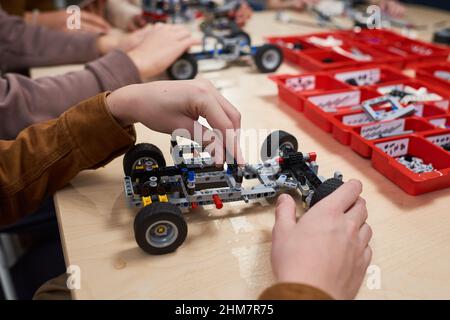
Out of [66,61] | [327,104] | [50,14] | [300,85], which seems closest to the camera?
[327,104]

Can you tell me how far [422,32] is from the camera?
6.07ft

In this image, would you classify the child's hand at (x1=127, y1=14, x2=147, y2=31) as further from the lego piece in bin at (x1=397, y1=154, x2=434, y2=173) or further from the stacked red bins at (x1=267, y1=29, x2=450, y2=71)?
the lego piece in bin at (x1=397, y1=154, x2=434, y2=173)

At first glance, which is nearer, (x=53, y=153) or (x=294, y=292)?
(x=294, y=292)

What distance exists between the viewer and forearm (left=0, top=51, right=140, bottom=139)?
0.97 m

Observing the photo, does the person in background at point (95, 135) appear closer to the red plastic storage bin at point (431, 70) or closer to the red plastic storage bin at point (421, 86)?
the red plastic storage bin at point (421, 86)

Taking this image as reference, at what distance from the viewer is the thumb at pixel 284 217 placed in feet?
2.07

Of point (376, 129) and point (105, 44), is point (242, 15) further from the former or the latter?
point (376, 129)

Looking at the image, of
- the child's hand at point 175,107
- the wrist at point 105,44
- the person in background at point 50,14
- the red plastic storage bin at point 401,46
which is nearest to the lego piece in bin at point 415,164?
the child's hand at point 175,107

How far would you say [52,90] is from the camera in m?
1.04

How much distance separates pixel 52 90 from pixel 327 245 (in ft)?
2.48

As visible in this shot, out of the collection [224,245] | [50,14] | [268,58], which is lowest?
[224,245]

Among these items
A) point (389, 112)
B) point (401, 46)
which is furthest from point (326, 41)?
point (389, 112)

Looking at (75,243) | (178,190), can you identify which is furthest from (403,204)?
(75,243)
